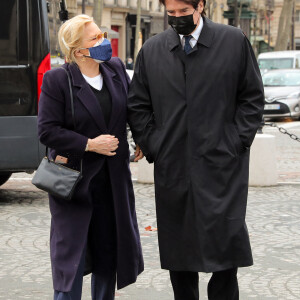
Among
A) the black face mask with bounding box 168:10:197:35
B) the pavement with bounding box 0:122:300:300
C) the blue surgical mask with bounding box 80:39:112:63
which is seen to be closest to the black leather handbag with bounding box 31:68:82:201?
the blue surgical mask with bounding box 80:39:112:63

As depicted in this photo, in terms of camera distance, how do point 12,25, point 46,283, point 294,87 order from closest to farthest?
point 46,283
point 12,25
point 294,87

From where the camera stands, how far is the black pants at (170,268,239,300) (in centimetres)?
479

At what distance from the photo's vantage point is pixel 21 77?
31.4 feet

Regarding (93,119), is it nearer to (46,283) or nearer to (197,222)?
(197,222)

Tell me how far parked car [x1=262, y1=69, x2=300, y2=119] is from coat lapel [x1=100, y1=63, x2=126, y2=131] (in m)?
20.1

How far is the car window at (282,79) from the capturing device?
2789 centimetres

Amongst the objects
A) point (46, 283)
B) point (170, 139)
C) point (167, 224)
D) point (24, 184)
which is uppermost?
point (170, 139)

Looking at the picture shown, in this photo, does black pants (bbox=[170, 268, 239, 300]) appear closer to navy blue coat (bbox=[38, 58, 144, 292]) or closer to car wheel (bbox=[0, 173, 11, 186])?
navy blue coat (bbox=[38, 58, 144, 292])

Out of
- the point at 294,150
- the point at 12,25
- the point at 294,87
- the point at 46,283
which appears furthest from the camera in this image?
the point at 294,87

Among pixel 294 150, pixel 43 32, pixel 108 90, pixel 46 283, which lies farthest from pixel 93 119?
pixel 294 150

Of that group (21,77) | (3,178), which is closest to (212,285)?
(21,77)

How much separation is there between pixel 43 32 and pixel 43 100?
503 centimetres

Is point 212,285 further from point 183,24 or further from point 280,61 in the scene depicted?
point 280,61

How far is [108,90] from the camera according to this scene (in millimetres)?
4887
